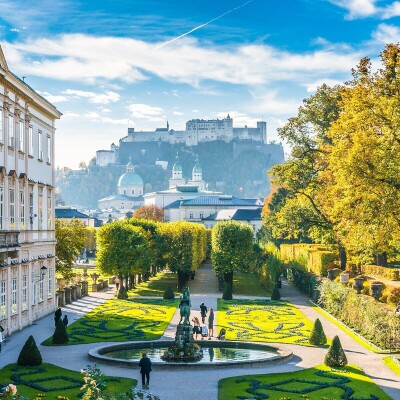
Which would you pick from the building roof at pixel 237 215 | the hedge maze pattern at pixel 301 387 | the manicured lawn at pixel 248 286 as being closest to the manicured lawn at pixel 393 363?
the hedge maze pattern at pixel 301 387

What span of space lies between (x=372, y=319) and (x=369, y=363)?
6.39 m

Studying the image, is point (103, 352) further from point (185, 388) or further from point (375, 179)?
point (375, 179)

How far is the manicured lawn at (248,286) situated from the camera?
62031mm

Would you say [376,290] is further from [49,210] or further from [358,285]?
[49,210]

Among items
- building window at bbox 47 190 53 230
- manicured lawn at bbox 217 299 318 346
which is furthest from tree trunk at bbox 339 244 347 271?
building window at bbox 47 190 53 230

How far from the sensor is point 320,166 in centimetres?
5666

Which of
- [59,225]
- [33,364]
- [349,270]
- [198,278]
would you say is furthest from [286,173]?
[33,364]

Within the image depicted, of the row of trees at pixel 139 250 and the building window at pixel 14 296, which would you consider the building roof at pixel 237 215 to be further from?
the building window at pixel 14 296

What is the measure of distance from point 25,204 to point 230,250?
27.9m

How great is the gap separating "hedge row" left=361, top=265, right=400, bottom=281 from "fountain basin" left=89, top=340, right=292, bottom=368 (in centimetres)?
1618

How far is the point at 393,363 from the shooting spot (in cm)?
2861

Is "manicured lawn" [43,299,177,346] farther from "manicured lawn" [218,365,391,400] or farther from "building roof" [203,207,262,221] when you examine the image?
"building roof" [203,207,262,221]

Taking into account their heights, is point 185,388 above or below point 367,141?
below

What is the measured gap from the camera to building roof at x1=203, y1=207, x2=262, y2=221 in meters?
139
